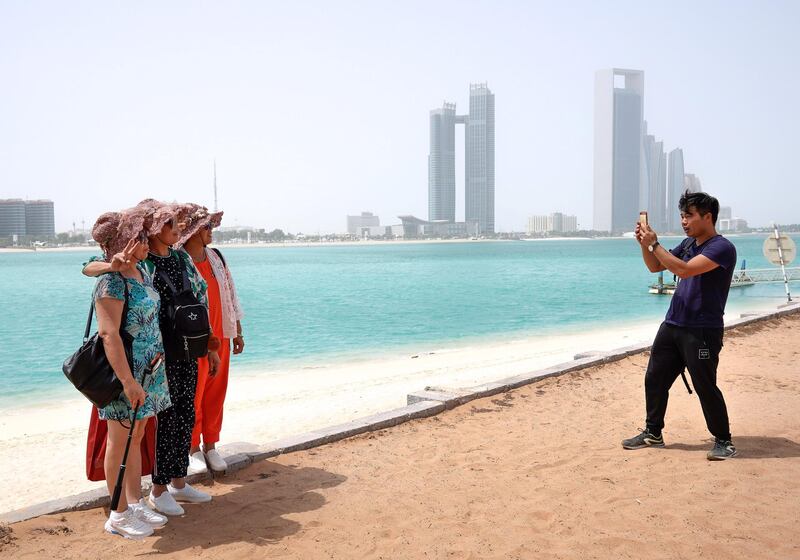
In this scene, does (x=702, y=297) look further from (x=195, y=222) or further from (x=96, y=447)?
(x=96, y=447)

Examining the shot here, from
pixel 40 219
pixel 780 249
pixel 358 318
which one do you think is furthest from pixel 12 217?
pixel 780 249

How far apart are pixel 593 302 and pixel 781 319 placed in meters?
17.7

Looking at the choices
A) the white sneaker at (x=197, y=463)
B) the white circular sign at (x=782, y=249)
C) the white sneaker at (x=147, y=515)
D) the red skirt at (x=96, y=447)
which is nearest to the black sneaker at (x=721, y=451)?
the white sneaker at (x=197, y=463)

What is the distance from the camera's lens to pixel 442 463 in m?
4.83

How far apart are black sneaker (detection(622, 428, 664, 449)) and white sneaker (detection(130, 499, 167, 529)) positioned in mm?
3266

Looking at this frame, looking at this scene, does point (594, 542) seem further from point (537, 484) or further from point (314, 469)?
point (314, 469)

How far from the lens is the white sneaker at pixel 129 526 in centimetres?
353

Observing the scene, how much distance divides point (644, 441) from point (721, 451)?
0.53m

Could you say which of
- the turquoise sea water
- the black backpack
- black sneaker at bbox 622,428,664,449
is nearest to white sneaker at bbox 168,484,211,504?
the black backpack

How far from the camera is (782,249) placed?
56.1ft

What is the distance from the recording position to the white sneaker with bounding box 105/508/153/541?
3531 mm

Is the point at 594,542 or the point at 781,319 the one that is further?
the point at 781,319

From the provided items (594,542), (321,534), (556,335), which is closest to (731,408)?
(594,542)

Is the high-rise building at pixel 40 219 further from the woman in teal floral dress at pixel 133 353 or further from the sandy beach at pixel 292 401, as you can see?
the woman in teal floral dress at pixel 133 353
